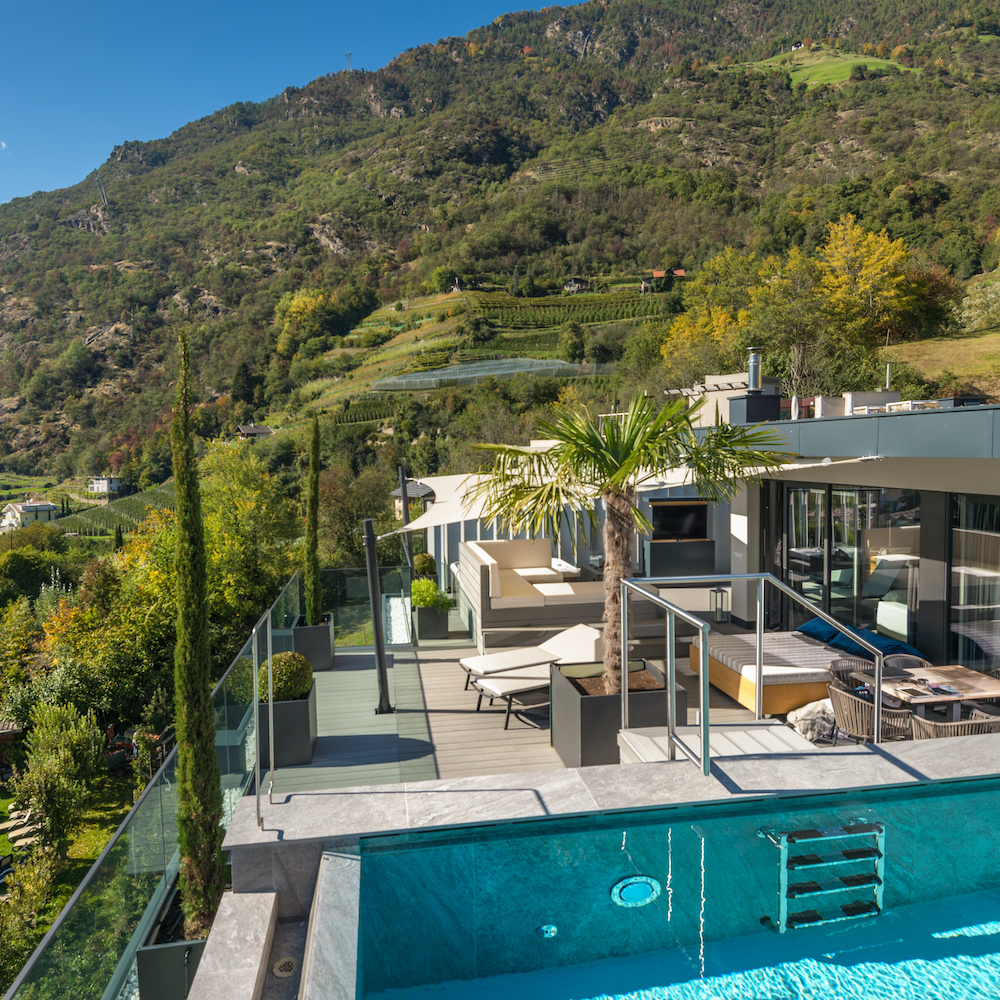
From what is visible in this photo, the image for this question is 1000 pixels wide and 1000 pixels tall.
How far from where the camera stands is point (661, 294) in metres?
72.4

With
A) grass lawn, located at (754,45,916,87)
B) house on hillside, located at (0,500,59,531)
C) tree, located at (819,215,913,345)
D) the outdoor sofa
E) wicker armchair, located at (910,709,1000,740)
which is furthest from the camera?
grass lawn, located at (754,45,916,87)

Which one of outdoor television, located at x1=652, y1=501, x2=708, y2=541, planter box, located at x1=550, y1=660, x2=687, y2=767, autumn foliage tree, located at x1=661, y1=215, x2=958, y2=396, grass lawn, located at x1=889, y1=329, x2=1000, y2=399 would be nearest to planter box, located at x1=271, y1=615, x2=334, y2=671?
planter box, located at x1=550, y1=660, x2=687, y2=767

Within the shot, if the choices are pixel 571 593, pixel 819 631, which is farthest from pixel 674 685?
pixel 571 593

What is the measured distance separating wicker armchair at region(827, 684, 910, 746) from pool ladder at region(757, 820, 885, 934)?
1884mm

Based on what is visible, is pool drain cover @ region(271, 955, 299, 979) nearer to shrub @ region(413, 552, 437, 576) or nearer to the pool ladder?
the pool ladder

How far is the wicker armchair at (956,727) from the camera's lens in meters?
4.60

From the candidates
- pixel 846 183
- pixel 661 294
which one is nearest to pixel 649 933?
pixel 846 183

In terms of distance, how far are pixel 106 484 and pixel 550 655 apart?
7646cm

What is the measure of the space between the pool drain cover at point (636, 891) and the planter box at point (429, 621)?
7.50m

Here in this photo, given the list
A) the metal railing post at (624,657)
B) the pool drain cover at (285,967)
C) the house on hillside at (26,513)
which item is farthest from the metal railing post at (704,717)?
the house on hillside at (26,513)

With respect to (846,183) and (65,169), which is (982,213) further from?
(65,169)

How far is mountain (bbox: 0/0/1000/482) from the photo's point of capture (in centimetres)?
7350

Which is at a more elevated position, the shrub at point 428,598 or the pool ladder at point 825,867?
the pool ladder at point 825,867

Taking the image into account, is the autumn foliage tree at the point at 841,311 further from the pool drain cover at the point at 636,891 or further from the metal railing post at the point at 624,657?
the pool drain cover at the point at 636,891
